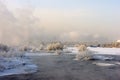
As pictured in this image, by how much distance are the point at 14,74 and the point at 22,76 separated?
1148 millimetres

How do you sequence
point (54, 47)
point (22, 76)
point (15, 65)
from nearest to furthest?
point (22, 76)
point (15, 65)
point (54, 47)

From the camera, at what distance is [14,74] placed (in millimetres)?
21781

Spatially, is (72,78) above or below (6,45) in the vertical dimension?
below

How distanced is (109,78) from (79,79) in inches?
91.3

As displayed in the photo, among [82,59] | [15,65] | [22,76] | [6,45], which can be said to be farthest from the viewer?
[6,45]

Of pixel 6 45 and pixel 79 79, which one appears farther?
pixel 6 45

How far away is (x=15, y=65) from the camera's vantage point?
25938 millimetres

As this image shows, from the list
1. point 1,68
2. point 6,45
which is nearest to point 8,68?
point 1,68

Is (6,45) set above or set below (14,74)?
above

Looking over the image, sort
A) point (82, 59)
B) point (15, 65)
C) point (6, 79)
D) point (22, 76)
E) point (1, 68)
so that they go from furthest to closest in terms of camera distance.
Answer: point (82, 59), point (15, 65), point (1, 68), point (22, 76), point (6, 79)

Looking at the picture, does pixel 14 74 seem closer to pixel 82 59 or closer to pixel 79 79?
pixel 79 79

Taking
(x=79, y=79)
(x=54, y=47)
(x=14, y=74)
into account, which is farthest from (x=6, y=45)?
(x=79, y=79)

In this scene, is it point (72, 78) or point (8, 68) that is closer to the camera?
point (72, 78)

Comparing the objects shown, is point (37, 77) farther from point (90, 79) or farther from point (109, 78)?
point (109, 78)
